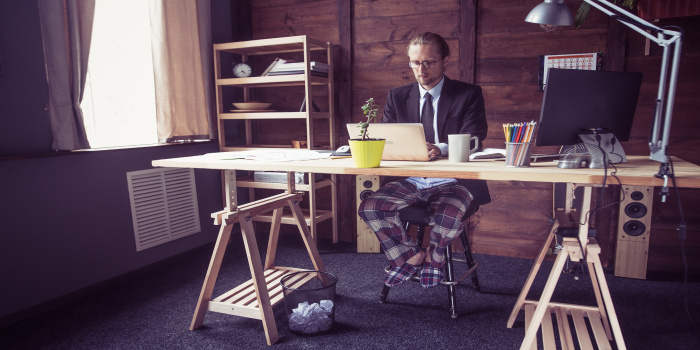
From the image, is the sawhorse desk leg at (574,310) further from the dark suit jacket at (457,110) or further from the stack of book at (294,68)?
the stack of book at (294,68)

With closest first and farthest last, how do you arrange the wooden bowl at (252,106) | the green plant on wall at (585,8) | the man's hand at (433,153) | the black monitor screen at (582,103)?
the black monitor screen at (582,103), the man's hand at (433,153), the green plant on wall at (585,8), the wooden bowl at (252,106)

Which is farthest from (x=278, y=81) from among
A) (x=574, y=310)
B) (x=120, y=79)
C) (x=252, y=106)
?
(x=574, y=310)

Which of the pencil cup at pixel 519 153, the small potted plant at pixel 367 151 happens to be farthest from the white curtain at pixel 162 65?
the pencil cup at pixel 519 153

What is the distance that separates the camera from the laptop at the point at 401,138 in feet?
4.90

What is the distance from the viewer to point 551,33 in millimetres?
2504

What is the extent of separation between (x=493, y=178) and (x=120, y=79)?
2258mm

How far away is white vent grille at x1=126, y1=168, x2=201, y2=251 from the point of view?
2436 mm

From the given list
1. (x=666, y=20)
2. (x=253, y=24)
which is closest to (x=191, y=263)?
(x=253, y=24)

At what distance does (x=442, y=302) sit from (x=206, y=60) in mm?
2245

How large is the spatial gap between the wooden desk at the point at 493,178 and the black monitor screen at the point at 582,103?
0.12 m

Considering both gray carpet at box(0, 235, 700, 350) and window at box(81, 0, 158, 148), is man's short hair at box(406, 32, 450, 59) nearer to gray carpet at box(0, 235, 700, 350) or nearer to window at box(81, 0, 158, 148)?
gray carpet at box(0, 235, 700, 350)

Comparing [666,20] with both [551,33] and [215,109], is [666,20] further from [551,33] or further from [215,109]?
[215,109]

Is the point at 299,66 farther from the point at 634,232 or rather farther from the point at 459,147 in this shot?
the point at 634,232

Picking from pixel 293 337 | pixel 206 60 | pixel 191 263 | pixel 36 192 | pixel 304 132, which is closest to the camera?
pixel 293 337
